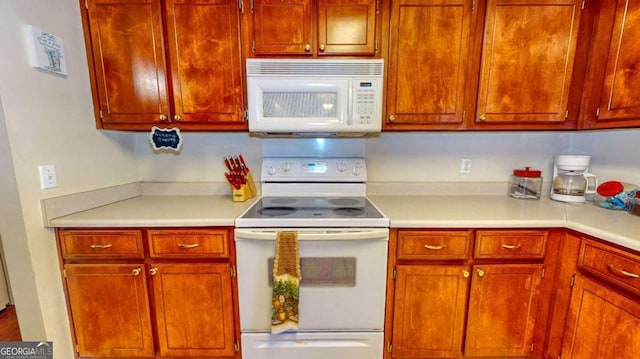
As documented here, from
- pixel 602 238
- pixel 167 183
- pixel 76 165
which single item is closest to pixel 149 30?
pixel 76 165

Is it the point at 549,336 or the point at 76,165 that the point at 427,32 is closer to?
the point at 549,336

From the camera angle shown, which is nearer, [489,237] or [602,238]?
[602,238]

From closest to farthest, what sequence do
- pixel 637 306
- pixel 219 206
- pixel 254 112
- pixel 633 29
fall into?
1. pixel 637 306
2. pixel 633 29
3. pixel 254 112
4. pixel 219 206

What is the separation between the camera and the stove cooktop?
1.28m

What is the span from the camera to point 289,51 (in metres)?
1.43

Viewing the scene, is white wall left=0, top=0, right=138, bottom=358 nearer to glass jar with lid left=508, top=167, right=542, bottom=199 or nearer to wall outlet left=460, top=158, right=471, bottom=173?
wall outlet left=460, top=158, right=471, bottom=173

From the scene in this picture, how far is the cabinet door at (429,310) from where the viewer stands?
131cm

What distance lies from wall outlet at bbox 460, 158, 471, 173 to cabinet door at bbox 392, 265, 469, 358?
81cm

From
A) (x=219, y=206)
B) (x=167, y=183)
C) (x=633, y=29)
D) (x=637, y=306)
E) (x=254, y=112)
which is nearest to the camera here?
(x=637, y=306)

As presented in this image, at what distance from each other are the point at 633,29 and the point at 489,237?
123 centimetres

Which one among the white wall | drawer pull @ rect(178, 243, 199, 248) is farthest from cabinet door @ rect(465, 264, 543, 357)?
the white wall

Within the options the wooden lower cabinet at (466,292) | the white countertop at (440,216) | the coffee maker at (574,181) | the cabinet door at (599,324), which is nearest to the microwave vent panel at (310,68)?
the white countertop at (440,216)

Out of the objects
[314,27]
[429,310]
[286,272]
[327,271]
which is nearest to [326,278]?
[327,271]

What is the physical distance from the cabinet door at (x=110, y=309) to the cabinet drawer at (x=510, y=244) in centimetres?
172
